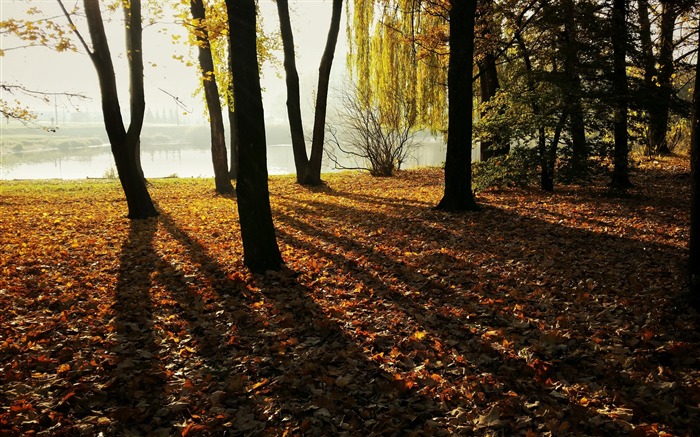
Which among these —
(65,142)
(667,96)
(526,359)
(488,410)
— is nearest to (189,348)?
(488,410)

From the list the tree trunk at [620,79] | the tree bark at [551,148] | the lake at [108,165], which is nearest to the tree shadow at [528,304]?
the tree bark at [551,148]

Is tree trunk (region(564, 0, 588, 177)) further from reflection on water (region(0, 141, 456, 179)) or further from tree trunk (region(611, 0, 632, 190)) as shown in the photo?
reflection on water (region(0, 141, 456, 179))

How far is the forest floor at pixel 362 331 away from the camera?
2943mm

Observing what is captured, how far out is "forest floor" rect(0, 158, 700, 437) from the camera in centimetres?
294

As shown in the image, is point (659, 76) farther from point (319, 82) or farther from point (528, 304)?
point (319, 82)

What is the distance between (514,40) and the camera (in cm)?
974

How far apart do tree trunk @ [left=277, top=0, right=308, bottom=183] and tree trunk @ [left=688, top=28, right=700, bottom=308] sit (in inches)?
456

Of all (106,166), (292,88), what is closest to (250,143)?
(292,88)

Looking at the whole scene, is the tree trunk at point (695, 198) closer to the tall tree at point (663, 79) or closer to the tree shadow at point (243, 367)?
the tree shadow at point (243, 367)

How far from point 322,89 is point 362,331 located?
11.0m

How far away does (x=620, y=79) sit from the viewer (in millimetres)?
8523

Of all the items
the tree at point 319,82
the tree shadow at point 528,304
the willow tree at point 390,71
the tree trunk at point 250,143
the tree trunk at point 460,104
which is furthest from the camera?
the willow tree at point 390,71

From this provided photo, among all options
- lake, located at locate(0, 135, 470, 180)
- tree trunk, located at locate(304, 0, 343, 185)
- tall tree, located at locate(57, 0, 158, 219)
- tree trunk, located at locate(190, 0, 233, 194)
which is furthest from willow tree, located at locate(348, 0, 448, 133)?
tall tree, located at locate(57, 0, 158, 219)

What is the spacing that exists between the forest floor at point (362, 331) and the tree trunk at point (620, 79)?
1942mm
